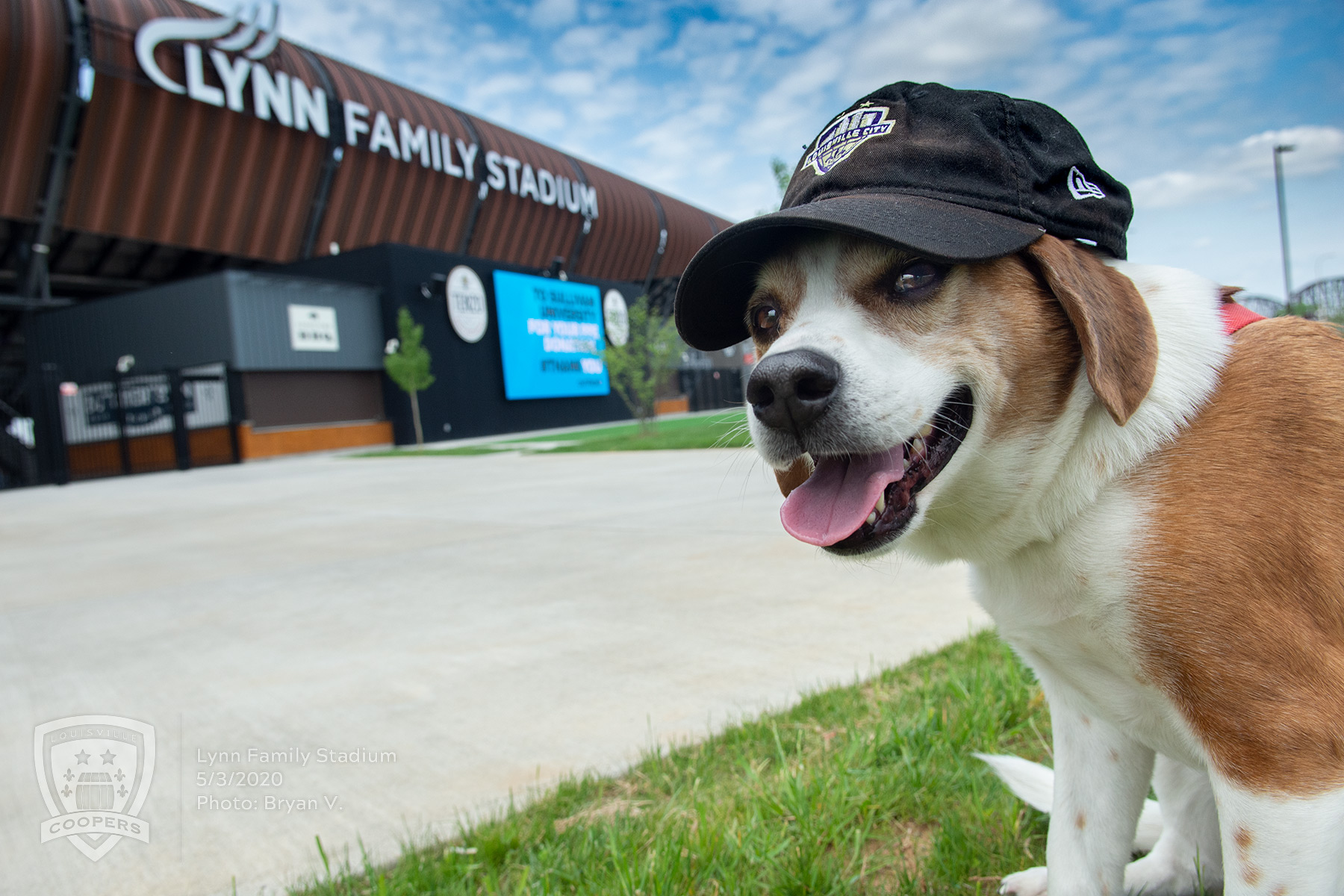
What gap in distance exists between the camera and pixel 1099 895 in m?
1.54

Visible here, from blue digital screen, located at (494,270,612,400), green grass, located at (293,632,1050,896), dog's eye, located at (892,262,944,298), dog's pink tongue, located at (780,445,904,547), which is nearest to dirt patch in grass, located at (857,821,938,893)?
green grass, located at (293,632,1050,896)

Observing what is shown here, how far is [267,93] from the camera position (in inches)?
912

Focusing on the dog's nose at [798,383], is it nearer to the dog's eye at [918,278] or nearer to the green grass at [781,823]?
the dog's eye at [918,278]

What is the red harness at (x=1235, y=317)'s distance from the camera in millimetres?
1471

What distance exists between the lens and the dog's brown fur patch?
1177 millimetres

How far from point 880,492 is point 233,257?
28.5 meters

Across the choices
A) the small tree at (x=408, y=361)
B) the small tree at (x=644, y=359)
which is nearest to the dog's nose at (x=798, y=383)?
the small tree at (x=644, y=359)

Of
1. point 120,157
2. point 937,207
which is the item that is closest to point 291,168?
point 120,157

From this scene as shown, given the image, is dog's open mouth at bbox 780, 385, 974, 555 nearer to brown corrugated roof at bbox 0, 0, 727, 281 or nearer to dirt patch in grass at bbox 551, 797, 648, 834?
dirt patch in grass at bbox 551, 797, 648, 834

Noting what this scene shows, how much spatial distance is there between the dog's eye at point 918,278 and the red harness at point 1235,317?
1.68 feet

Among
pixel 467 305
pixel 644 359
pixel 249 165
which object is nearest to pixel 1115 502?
pixel 644 359

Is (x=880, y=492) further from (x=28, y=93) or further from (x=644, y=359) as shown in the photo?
(x=28, y=93)

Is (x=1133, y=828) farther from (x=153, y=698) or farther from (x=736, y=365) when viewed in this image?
(x=736, y=365)

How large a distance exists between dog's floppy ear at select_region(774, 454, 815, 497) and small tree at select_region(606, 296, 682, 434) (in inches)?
680
